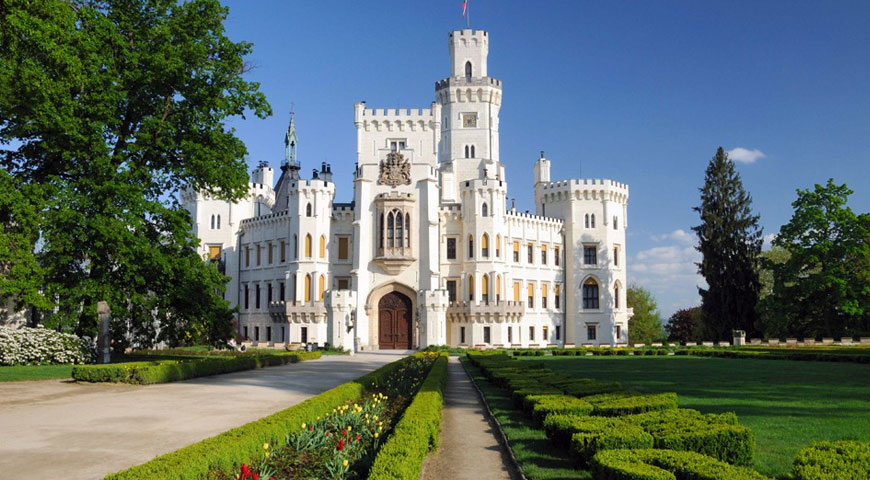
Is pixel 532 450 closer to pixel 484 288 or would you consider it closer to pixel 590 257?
pixel 484 288

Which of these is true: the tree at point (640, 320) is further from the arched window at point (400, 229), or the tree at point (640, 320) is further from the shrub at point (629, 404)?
the shrub at point (629, 404)

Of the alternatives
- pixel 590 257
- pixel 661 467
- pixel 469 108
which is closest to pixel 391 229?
pixel 469 108

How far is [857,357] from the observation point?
1302 inches

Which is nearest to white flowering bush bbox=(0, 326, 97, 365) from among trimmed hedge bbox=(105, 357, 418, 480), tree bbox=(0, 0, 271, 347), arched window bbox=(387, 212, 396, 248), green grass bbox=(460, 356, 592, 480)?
tree bbox=(0, 0, 271, 347)

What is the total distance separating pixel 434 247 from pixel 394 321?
7.01 metres

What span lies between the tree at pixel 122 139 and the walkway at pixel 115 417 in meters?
4.98

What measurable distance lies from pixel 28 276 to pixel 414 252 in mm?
35238

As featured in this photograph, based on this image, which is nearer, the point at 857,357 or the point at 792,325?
the point at 857,357

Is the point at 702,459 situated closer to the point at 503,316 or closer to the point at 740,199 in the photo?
the point at 503,316

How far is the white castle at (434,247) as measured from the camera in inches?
2263

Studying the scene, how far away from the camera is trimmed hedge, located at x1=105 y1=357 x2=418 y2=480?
24.3 ft

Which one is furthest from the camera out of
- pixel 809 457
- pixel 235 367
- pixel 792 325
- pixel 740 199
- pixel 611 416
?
pixel 740 199

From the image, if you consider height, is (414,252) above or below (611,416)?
above

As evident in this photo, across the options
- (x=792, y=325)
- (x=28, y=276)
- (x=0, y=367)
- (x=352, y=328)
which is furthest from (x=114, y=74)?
(x=792, y=325)
